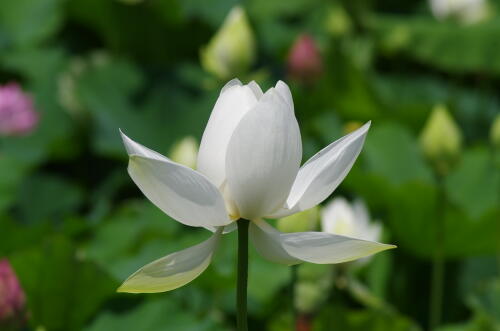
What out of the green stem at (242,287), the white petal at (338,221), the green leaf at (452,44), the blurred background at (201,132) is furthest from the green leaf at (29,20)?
the green stem at (242,287)

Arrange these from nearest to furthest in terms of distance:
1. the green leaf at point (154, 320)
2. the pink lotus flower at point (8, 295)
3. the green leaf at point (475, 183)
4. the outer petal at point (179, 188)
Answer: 1. the outer petal at point (179, 188)
2. the pink lotus flower at point (8, 295)
3. the green leaf at point (154, 320)
4. the green leaf at point (475, 183)

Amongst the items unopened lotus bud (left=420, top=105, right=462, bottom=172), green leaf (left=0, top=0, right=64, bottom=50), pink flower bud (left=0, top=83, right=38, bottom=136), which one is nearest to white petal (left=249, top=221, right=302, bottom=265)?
unopened lotus bud (left=420, top=105, right=462, bottom=172)

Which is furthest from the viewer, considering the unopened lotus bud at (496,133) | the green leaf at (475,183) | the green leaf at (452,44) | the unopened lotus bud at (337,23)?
the green leaf at (452,44)

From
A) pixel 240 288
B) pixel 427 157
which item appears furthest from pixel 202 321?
pixel 240 288

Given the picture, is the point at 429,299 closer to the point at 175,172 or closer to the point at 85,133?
the point at 85,133

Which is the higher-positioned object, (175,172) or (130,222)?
(175,172)

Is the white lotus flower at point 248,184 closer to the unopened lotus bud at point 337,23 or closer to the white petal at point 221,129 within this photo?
the white petal at point 221,129

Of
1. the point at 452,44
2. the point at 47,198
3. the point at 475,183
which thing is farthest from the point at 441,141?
the point at 452,44
